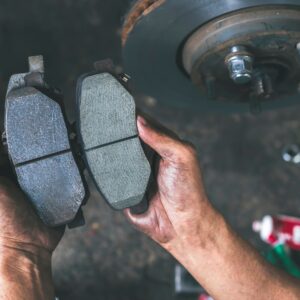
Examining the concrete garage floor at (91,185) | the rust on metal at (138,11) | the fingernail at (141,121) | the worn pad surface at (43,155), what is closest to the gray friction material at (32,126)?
the worn pad surface at (43,155)

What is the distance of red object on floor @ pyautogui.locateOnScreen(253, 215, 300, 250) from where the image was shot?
1325 mm

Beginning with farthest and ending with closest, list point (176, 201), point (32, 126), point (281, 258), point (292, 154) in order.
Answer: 1. point (292, 154)
2. point (281, 258)
3. point (176, 201)
4. point (32, 126)

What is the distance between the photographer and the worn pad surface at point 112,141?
30.8 inches

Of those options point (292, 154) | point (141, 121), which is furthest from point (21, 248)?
point (292, 154)

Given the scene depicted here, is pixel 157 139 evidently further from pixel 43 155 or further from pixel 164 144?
pixel 43 155

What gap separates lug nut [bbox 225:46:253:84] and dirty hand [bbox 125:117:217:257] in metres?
0.17

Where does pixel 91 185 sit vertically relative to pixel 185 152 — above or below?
below

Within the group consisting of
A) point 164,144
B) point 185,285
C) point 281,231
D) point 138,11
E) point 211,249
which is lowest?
point 185,285

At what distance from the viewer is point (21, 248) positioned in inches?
33.7

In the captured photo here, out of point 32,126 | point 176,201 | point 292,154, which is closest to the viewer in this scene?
point 32,126

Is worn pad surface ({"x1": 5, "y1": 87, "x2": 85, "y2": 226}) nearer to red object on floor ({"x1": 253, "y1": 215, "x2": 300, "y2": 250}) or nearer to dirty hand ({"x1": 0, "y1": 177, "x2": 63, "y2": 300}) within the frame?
dirty hand ({"x1": 0, "y1": 177, "x2": 63, "y2": 300})

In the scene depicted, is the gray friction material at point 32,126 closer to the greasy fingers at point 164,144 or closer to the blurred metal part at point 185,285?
the greasy fingers at point 164,144

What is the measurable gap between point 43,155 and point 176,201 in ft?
0.77

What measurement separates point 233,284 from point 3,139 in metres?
0.47
